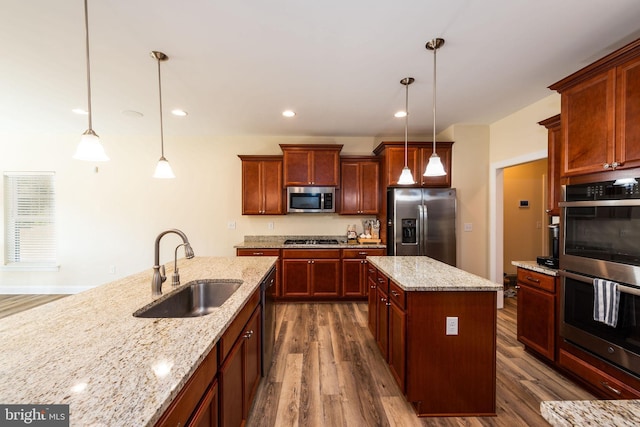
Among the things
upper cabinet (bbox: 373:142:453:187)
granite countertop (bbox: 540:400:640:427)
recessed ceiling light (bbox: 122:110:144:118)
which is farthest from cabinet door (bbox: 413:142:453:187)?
recessed ceiling light (bbox: 122:110:144:118)

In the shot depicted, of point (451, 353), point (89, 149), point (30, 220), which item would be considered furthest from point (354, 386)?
point (30, 220)

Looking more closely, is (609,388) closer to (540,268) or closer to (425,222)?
(540,268)

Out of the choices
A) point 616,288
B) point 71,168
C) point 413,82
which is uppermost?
point 413,82

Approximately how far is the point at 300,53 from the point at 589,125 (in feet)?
7.38

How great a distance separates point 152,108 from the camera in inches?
124

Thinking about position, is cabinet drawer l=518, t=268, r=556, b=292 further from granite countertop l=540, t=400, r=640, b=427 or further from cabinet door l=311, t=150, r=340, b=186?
cabinet door l=311, t=150, r=340, b=186

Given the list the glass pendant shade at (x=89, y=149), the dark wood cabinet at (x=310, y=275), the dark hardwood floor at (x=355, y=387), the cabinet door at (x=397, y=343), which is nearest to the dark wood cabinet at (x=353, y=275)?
the dark wood cabinet at (x=310, y=275)

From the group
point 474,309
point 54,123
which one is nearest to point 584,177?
point 474,309

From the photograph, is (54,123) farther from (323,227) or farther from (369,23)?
(369,23)

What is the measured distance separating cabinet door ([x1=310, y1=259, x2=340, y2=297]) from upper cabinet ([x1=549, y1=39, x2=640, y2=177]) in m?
2.81

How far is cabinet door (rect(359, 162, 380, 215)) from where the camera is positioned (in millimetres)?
4094

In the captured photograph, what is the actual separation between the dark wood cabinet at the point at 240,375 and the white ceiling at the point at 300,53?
6.72ft

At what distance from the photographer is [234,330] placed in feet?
4.27

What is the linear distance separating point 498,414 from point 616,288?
1154 mm
